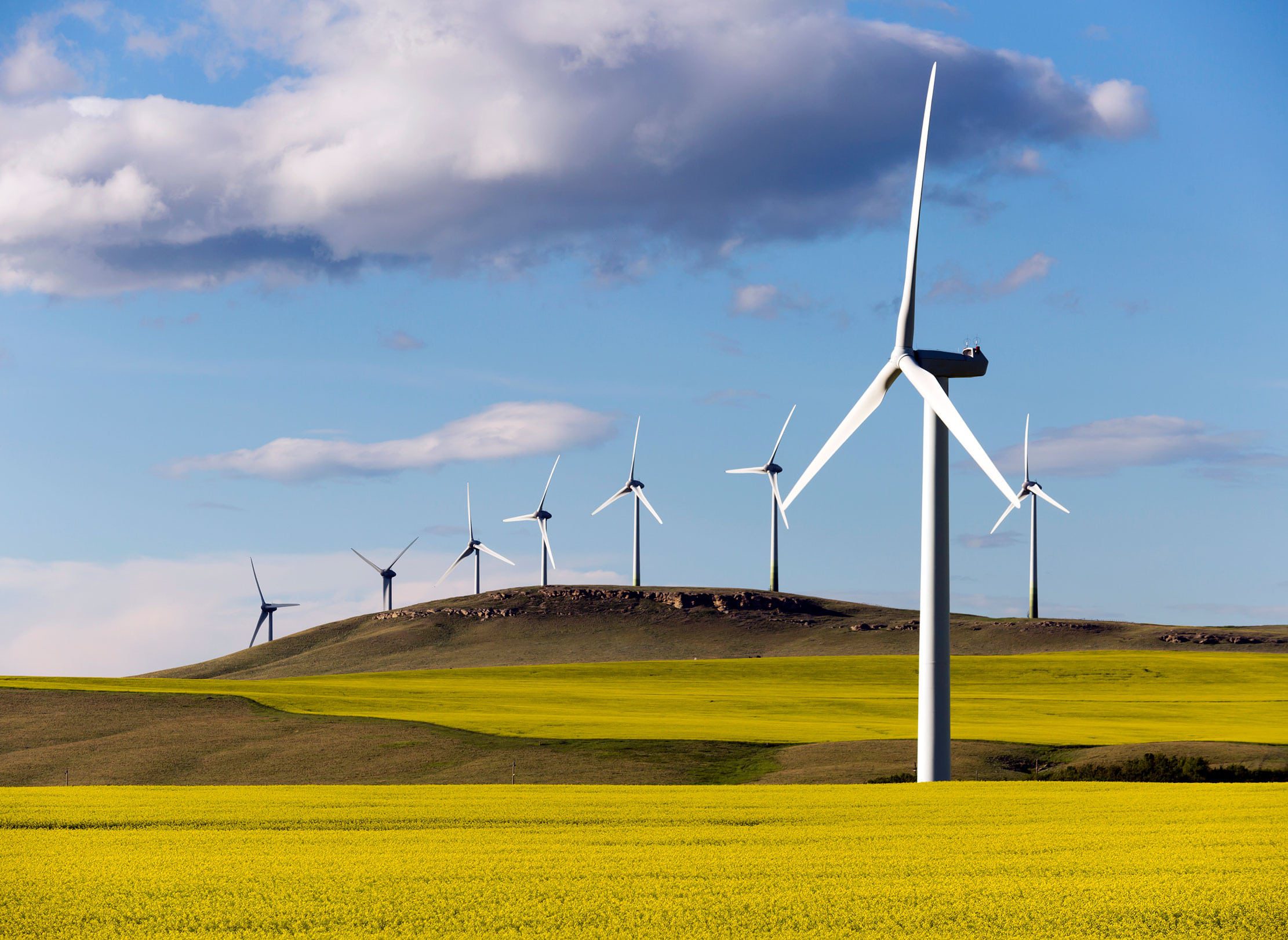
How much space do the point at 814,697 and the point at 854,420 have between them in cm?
3669

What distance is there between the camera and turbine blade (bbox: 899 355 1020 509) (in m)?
26.5

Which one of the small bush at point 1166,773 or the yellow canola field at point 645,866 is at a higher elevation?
the yellow canola field at point 645,866

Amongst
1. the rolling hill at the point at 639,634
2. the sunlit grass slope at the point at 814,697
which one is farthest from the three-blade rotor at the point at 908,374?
the rolling hill at the point at 639,634

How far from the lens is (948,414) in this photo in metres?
30.5

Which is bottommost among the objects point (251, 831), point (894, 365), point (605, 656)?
point (605, 656)

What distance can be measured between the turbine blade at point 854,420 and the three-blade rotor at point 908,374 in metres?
0.02

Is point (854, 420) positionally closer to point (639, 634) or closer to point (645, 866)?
point (645, 866)

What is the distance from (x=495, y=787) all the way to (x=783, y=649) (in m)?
102

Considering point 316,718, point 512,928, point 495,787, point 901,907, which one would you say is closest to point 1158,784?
point 495,787

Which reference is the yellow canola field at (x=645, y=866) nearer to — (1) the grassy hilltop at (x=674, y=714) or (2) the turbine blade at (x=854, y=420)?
(2) the turbine blade at (x=854, y=420)

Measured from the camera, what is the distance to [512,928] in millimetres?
11539

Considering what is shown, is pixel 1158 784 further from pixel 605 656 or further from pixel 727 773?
pixel 605 656

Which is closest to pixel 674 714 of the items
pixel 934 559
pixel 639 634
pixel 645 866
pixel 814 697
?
pixel 814 697

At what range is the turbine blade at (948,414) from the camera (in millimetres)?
26516
